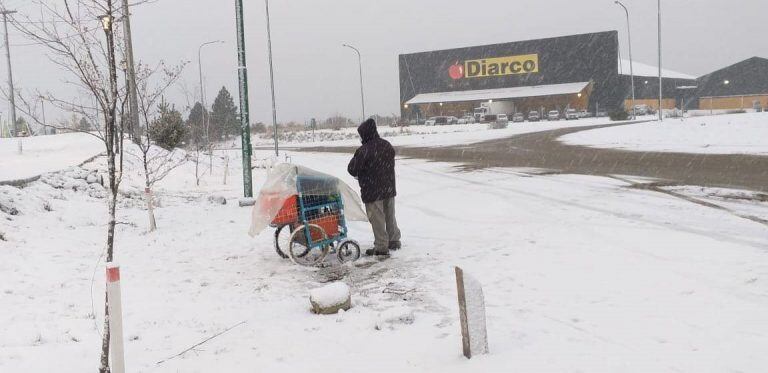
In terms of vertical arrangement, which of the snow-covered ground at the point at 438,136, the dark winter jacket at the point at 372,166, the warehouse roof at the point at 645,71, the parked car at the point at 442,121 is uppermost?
the warehouse roof at the point at 645,71

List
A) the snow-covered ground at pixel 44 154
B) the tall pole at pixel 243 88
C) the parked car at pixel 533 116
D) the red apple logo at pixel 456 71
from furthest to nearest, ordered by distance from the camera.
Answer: the red apple logo at pixel 456 71
the parked car at pixel 533 116
the snow-covered ground at pixel 44 154
the tall pole at pixel 243 88

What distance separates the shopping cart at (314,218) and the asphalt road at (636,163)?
8257 mm

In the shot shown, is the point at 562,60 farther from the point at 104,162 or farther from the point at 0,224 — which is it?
the point at 0,224

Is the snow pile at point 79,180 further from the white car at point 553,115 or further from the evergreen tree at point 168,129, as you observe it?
the white car at point 553,115

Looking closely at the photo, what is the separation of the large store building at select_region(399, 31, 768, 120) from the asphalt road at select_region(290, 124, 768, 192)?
38.1 metres

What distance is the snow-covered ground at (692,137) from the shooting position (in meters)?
20.4

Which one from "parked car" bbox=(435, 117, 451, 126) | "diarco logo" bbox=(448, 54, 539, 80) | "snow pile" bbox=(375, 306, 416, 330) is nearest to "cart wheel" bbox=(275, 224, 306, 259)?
"snow pile" bbox=(375, 306, 416, 330)

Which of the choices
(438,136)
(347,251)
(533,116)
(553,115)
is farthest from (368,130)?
(553,115)

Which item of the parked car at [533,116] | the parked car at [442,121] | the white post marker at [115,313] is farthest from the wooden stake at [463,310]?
the parked car at [442,121]

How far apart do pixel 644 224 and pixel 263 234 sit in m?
5.89

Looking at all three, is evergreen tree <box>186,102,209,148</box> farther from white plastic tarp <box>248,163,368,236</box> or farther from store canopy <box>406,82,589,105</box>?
store canopy <box>406,82,589,105</box>

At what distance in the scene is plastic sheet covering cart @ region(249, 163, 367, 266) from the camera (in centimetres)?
719

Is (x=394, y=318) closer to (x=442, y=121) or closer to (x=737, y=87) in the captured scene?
(x=442, y=121)

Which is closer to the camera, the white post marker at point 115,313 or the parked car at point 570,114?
the white post marker at point 115,313
